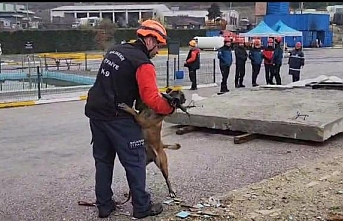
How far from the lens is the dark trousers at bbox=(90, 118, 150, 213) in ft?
16.8

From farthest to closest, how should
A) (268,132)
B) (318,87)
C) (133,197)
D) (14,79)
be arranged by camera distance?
1. (14,79)
2. (318,87)
3. (268,132)
4. (133,197)

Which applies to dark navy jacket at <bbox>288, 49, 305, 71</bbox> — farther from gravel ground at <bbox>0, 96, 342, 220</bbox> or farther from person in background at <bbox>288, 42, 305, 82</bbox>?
gravel ground at <bbox>0, 96, 342, 220</bbox>

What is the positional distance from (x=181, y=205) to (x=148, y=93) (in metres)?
1.40

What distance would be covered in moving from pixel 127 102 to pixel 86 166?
9.72ft

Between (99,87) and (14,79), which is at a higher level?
(99,87)

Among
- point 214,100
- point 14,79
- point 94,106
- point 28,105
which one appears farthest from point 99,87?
point 14,79

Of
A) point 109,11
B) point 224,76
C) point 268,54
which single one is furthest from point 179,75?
point 109,11

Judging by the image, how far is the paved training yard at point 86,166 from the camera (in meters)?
6.06

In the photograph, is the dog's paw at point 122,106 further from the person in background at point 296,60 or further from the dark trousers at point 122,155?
the person in background at point 296,60

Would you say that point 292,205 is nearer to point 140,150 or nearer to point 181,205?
point 181,205

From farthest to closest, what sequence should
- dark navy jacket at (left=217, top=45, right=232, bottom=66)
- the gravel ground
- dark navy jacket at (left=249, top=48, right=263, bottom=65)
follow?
dark navy jacket at (left=249, top=48, right=263, bottom=65)
dark navy jacket at (left=217, top=45, right=232, bottom=66)
the gravel ground

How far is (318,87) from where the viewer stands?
43.7 ft

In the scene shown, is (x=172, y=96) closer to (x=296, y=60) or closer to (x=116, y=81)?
(x=116, y=81)

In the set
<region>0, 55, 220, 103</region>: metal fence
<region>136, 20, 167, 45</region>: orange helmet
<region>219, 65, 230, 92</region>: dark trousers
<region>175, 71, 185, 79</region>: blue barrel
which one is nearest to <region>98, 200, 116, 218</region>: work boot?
<region>136, 20, 167, 45</region>: orange helmet
